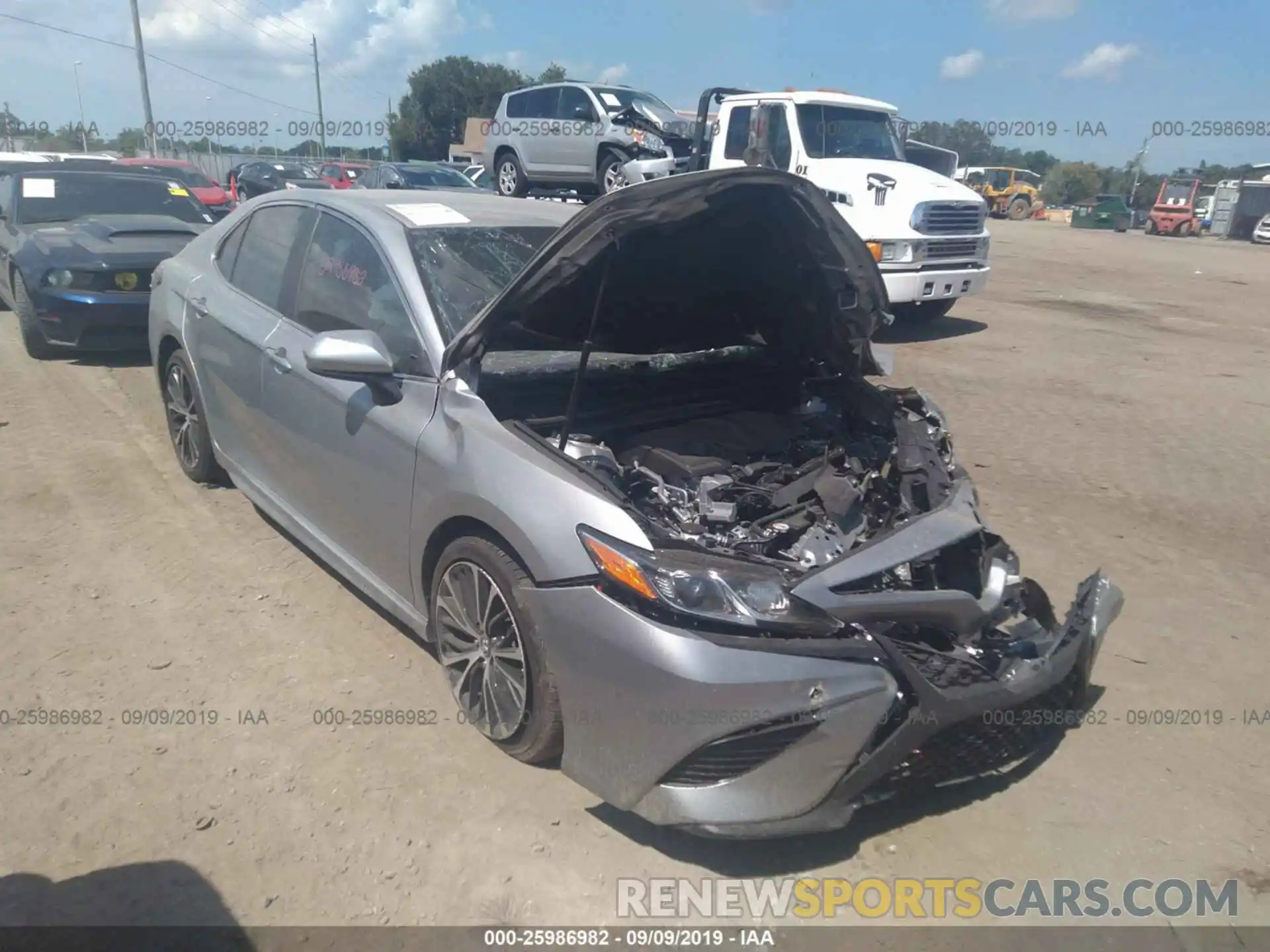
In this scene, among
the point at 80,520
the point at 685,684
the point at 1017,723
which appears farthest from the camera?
the point at 80,520

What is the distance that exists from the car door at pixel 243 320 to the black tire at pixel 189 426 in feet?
0.57

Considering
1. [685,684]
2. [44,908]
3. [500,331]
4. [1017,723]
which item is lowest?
[44,908]

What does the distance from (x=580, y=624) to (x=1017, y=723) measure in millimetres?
1410

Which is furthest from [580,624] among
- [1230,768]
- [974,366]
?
[974,366]

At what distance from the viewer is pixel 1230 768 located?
11.1 feet

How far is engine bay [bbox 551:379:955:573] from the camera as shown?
324cm

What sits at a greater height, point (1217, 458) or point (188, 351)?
point (188, 351)

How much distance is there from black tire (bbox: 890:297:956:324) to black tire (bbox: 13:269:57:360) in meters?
8.96

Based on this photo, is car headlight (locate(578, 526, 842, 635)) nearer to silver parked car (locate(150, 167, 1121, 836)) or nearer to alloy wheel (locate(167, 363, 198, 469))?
silver parked car (locate(150, 167, 1121, 836))

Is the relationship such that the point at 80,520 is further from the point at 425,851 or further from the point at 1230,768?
the point at 1230,768

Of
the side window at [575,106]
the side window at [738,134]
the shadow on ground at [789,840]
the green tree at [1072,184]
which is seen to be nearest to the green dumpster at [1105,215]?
the green tree at [1072,184]

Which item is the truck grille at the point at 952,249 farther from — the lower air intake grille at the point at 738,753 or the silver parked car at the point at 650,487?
the lower air intake grille at the point at 738,753

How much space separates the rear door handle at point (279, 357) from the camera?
4148 millimetres

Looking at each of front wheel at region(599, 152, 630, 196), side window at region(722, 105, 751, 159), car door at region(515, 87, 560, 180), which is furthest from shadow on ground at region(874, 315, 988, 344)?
car door at region(515, 87, 560, 180)
